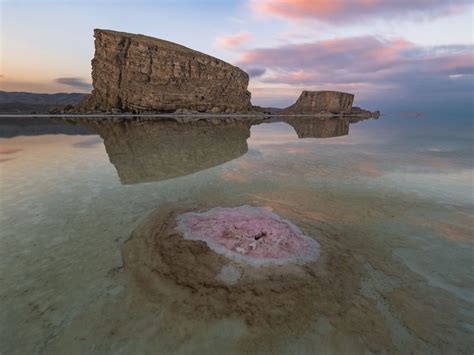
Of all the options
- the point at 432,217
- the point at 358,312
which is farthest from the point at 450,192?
the point at 358,312

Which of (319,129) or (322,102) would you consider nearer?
(319,129)

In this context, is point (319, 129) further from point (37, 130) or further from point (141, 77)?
point (141, 77)

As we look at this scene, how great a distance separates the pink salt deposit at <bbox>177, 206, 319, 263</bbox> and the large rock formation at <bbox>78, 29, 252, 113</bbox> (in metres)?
99.1

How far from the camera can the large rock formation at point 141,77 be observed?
95938 mm

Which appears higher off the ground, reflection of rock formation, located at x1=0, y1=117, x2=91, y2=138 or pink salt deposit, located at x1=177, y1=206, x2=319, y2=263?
pink salt deposit, located at x1=177, y1=206, x2=319, y2=263

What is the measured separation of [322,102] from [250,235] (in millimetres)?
191703

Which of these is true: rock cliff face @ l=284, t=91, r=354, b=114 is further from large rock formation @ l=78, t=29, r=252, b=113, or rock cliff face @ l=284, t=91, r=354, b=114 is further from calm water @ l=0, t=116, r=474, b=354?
calm water @ l=0, t=116, r=474, b=354

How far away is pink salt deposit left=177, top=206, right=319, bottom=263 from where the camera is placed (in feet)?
21.4

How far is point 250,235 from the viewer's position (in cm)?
738

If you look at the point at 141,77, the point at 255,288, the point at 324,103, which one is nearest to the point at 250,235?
the point at 255,288

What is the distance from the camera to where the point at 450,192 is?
41.6 feet

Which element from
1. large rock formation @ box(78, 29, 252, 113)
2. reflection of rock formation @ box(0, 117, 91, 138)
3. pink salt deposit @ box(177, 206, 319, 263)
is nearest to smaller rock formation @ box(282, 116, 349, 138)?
pink salt deposit @ box(177, 206, 319, 263)

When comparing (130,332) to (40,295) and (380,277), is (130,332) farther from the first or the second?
(380,277)

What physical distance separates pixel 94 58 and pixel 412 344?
121 meters
